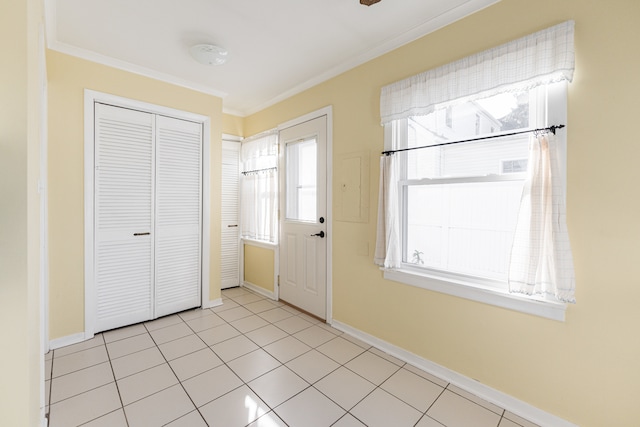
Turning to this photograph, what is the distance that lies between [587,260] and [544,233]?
0.82 ft

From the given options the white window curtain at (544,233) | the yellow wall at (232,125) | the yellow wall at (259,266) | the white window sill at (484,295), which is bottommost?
the yellow wall at (259,266)

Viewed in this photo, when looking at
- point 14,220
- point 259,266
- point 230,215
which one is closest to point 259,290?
point 259,266

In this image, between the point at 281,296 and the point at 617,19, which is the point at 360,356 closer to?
the point at 281,296

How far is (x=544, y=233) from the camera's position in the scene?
1.54m

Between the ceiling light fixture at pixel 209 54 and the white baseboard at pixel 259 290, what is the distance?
2.84 meters

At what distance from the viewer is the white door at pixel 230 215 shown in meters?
4.11

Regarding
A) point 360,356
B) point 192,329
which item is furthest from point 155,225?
point 360,356

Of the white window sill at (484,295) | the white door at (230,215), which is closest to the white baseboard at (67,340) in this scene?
the white door at (230,215)

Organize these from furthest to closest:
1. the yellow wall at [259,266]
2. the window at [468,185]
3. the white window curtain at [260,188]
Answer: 1. the yellow wall at [259,266]
2. the white window curtain at [260,188]
3. the window at [468,185]

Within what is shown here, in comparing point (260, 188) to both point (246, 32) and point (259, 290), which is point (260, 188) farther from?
point (246, 32)

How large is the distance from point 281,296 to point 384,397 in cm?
201

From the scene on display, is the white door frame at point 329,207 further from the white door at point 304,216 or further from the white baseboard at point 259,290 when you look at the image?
the white baseboard at point 259,290

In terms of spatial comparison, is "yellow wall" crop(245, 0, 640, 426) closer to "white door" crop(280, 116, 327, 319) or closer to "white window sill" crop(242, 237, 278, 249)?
"white door" crop(280, 116, 327, 319)

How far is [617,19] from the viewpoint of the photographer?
140cm
